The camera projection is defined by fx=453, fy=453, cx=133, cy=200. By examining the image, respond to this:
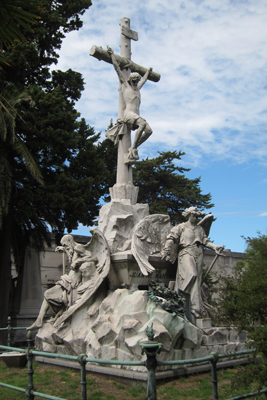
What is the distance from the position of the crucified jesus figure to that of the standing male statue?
223cm

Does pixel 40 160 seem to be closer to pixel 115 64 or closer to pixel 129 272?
pixel 115 64

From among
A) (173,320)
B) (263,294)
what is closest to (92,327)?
(173,320)

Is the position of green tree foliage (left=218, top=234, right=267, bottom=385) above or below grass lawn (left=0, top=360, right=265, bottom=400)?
above

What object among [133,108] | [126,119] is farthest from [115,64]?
[126,119]

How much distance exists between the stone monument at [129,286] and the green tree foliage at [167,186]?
16.0 m

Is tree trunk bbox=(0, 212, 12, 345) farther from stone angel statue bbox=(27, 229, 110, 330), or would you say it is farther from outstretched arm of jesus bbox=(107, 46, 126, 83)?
outstretched arm of jesus bbox=(107, 46, 126, 83)

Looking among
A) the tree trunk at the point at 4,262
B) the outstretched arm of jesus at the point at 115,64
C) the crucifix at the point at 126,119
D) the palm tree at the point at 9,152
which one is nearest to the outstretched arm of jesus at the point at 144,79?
the crucifix at the point at 126,119

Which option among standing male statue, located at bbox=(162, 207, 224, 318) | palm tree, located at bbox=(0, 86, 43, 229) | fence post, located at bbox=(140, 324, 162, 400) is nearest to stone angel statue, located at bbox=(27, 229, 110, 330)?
standing male statue, located at bbox=(162, 207, 224, 318)

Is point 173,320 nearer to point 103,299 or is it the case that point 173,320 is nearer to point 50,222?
point 103,299

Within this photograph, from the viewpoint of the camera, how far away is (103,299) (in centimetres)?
946

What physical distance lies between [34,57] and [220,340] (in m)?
11.3

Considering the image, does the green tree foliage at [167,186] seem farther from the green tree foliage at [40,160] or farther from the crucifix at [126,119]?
the crucifix at [126,119]

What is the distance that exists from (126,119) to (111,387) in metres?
6.18

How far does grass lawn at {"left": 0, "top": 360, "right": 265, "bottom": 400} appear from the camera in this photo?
6621 mm
